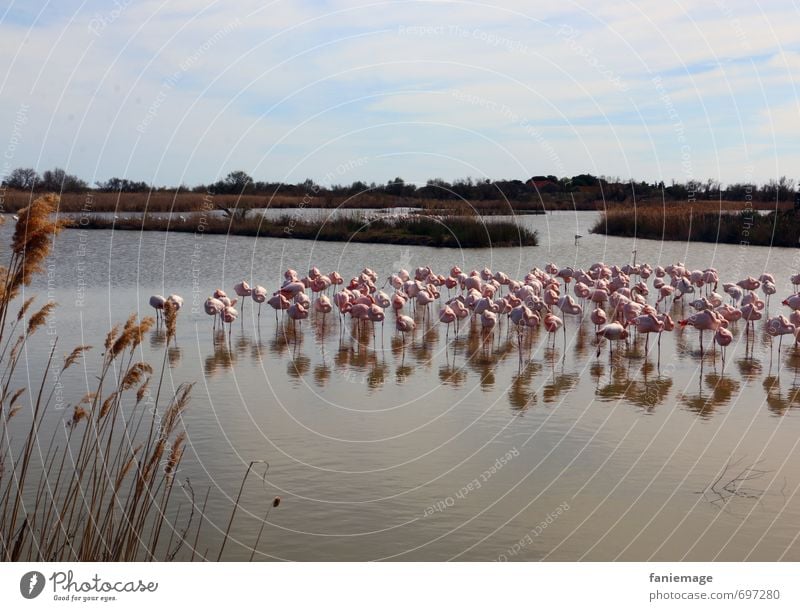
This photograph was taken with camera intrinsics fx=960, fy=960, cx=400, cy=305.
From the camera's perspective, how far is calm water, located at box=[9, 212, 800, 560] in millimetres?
5352

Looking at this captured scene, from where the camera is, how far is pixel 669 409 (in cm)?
839

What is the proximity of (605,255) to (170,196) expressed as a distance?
796 inches

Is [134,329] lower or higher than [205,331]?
higher

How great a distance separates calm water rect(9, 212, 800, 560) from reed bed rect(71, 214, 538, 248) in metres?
10.4

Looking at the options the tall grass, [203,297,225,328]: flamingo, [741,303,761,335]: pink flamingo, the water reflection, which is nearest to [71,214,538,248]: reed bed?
[203,297,225,328]: flamingo

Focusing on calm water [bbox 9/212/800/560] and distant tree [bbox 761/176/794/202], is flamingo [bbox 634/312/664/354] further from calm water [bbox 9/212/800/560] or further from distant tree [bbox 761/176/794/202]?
distant tree [bbox 761/176/794/202]

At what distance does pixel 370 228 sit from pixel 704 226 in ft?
32.2

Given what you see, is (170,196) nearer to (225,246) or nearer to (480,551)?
(225,246)

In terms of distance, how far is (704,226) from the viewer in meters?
27.9

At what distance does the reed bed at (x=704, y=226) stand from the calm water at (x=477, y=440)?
1386 cm

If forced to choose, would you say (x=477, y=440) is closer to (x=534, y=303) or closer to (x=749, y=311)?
(x=534, y=303)

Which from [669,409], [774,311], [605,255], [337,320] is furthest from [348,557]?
[605,255]

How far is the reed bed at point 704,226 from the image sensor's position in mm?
25609

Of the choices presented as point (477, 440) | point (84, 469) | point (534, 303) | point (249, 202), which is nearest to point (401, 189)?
point (249, 202)
